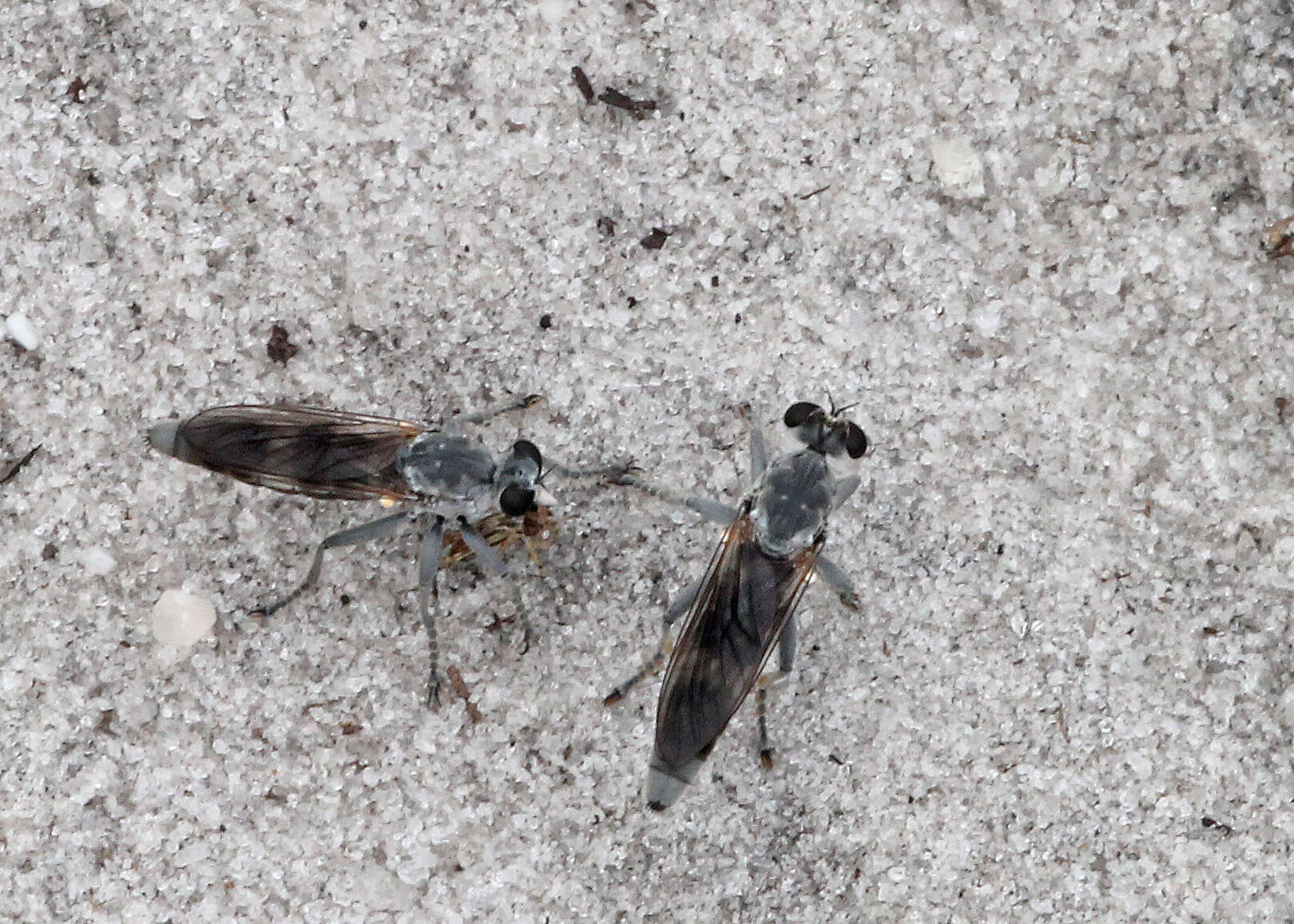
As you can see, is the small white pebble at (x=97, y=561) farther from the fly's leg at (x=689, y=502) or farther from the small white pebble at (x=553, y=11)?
the small white pebble at (x=553, y=11)

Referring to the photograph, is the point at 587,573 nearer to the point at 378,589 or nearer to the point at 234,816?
the point at 378,589

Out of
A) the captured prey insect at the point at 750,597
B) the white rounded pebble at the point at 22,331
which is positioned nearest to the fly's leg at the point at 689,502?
the captured prey insect at the point at 750,597

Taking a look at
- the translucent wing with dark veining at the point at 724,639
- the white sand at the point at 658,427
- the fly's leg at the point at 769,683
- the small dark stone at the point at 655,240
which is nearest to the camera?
the translucent wing with dark veining at the point at 724,639

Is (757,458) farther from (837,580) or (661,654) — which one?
(661,654)

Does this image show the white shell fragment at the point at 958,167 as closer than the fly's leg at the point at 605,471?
No

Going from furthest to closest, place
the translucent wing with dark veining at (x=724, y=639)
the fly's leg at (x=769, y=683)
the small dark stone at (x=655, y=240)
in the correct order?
the small dark stone at (x=655, y=240) → the fly's leg at (x=769, y=683) → the translucent wing with dark veining at (x=724, y=639)

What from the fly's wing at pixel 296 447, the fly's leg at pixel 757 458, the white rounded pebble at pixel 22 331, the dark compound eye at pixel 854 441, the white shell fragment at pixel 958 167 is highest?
the white shell fragment at pixel 958 167

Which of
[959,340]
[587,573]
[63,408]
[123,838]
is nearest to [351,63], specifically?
[63,408]
